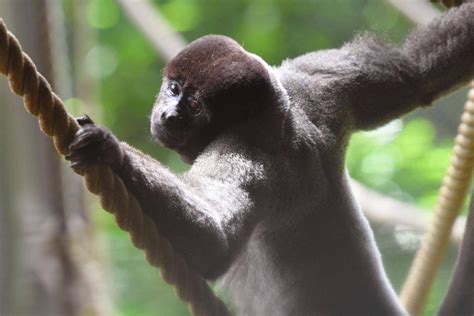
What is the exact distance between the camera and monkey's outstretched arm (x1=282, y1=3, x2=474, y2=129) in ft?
3.65

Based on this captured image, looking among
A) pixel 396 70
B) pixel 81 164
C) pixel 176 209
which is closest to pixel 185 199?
pixel 176 209

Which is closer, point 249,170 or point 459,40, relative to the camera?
point 249,170

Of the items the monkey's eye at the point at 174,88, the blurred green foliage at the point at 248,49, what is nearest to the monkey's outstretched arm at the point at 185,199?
the monkey's eye at the point at 174,88

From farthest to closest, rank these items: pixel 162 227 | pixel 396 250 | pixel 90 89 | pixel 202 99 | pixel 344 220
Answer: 1. pixel 90 89
2. pixel 396 250
3. pixel 344 220
4. pixel 202 99
5. pixel 162 227

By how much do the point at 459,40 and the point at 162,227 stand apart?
1.76 feet

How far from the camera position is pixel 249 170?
0.94m

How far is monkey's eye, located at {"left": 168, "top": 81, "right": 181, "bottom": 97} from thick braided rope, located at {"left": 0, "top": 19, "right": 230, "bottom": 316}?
22cm

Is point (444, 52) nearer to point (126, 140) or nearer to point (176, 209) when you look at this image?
point (176, 209)

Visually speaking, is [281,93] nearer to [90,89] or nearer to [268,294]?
[268,294]

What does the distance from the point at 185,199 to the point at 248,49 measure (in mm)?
1024

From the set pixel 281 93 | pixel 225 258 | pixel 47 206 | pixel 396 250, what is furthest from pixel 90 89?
pixel 225 258

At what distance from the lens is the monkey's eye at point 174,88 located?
3.23ft

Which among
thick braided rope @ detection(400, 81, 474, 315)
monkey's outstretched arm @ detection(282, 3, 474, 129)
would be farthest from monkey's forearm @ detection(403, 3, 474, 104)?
thick braided rope @ detection(400, 81, 474, 315)

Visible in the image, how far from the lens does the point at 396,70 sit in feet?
3.67
